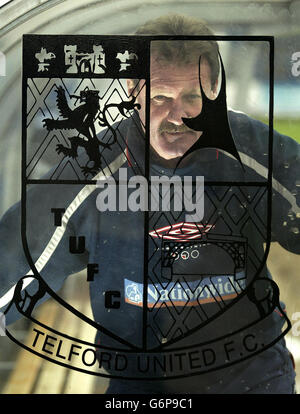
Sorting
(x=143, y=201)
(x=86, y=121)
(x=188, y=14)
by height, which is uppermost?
(x=188, y=14)

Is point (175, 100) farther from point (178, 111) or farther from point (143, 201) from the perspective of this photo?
point (143, 201)

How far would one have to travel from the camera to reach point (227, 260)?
6.43ft

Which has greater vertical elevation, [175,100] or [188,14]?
[188,14]

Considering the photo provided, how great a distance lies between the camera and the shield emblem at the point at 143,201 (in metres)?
1.95

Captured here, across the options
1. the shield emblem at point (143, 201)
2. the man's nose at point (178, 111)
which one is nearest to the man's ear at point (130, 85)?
the shield emblem at point (143, 201)

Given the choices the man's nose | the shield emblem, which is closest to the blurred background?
the shield emblem

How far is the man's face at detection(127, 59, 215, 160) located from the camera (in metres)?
1.95

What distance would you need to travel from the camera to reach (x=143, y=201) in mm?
1968

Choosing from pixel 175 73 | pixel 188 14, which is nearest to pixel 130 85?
pixel 175 73

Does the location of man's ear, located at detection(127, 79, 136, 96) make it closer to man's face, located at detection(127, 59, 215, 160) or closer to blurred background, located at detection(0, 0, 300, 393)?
man's face, located at detection(127, 59, 215, 160)

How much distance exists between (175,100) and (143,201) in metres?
0.34

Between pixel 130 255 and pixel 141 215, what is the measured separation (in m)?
0.13

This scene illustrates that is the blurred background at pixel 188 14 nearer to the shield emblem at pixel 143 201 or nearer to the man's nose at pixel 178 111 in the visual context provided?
the shield emblem at pixel 143 201

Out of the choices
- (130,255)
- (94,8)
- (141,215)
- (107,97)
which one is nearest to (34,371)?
(130,255)
